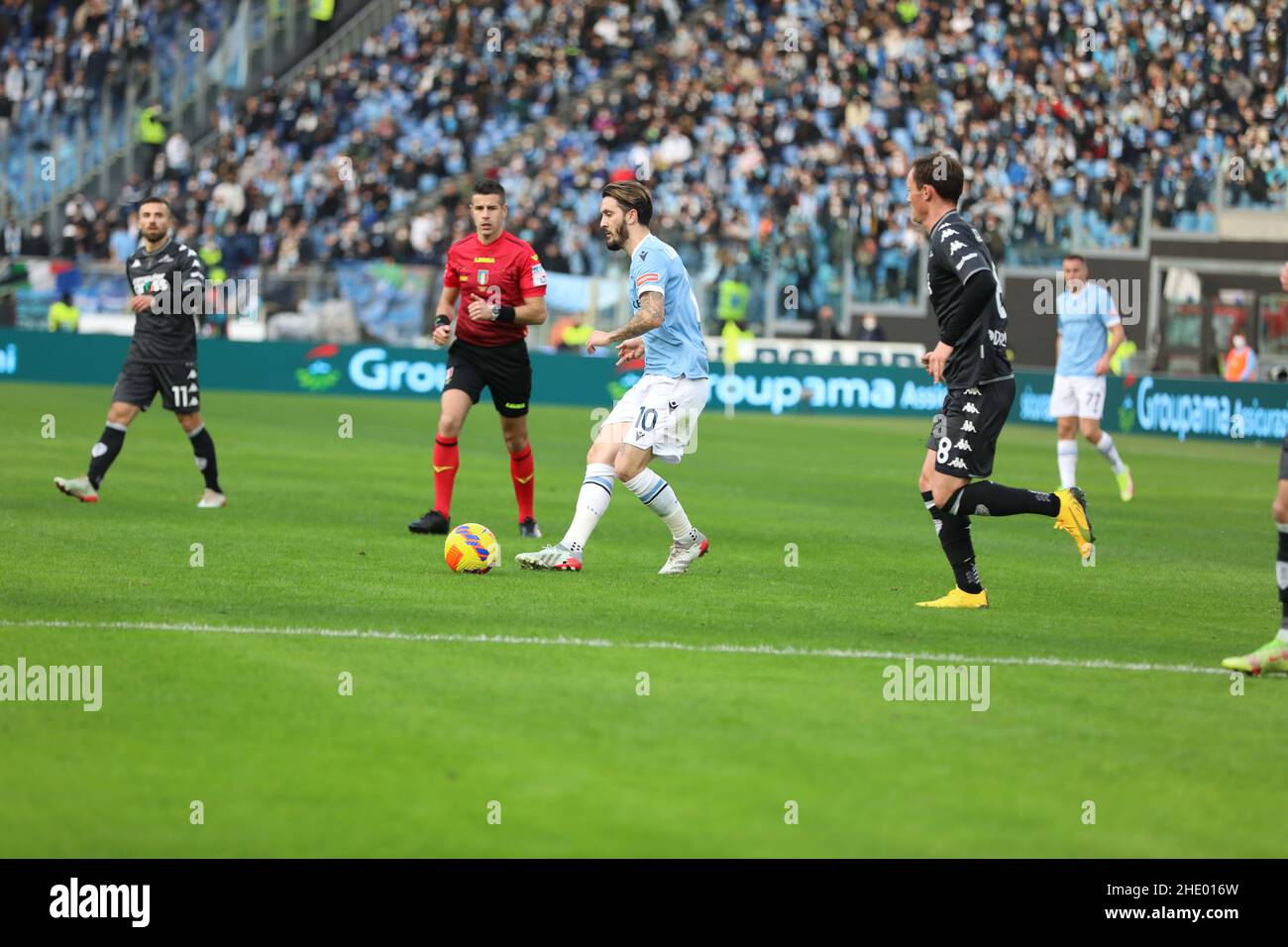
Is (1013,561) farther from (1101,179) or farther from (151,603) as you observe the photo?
(1101,179)

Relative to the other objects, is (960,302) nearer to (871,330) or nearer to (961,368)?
(961,368)

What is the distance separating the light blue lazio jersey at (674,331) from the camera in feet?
36.0

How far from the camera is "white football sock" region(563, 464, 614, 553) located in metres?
11.0

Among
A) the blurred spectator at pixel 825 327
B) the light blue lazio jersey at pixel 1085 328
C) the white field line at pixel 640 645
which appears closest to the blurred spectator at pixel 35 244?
the blurred spectator at pixel 825 327

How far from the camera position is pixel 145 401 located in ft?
48.0

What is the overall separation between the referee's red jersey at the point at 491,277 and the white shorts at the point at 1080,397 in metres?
7.66

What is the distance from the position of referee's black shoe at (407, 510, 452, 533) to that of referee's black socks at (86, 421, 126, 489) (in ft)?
9.67

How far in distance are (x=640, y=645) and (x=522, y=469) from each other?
16.1 ft

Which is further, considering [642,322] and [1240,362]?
[1240,362]

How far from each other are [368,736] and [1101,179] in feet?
109

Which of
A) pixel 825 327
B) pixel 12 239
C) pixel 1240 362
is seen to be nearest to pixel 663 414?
pixel 1240 362

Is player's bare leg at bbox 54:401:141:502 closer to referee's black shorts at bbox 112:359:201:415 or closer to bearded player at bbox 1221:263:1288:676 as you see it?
referee's black shorts at bbox 112:359:201:415

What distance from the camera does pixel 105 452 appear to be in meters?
14.3

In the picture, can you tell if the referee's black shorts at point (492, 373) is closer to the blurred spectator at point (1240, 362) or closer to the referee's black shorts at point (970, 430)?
the referee's black shorts at point (970, 430)
